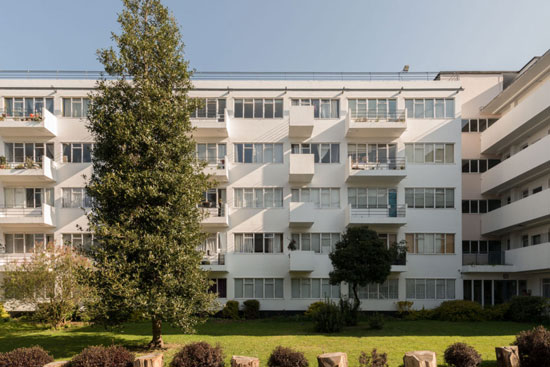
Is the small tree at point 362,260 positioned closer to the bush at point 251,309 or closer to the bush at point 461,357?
the bush at point 251,309

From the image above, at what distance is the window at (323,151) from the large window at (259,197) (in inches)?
129

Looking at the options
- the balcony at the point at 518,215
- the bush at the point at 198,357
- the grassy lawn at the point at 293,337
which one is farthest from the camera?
the balcony at the point at 518,215

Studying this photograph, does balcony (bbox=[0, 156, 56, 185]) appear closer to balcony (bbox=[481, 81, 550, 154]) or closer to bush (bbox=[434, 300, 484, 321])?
bush (bbox=[434, 300, 484, 321])

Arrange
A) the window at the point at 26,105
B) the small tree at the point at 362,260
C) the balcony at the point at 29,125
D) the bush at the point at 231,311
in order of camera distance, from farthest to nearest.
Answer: the window at the point at 26,105 < the balcony at the point at 29,125 < the bush at the point at 231,311 < the small tree at the point at 362,260

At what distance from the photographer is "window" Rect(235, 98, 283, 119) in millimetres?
35156

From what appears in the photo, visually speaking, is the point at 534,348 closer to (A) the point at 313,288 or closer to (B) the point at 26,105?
(A) the point at 313,288

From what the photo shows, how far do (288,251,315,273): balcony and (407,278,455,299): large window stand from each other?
7.49 metres

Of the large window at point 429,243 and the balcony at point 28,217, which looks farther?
the large window at point 429,243

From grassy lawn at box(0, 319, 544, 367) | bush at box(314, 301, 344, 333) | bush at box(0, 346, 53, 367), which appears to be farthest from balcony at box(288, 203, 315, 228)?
bush at box(0, 346, 53, 367)

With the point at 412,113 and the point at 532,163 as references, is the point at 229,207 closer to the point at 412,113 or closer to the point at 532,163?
the point at 412,113

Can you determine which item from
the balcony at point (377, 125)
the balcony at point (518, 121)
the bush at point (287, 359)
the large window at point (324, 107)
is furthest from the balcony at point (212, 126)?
the bush at point (287, 359)

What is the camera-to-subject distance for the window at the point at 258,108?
115 feet

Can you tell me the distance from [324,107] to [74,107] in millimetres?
18082

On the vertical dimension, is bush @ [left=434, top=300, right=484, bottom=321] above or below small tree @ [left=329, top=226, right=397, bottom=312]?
below
